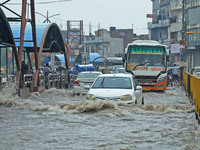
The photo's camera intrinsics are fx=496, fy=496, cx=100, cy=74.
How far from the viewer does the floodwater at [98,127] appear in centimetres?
939

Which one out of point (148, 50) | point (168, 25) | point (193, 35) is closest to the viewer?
point (148, 50)

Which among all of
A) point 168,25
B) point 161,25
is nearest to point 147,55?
point 168,25

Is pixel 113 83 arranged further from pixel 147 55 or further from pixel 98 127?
pixel 147 55

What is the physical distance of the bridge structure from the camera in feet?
82.7

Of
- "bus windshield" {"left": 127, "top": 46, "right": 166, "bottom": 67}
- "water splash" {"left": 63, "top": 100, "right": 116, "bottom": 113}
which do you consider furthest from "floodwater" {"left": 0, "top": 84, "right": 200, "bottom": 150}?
"bus windshield" {"left": 127, "top": 46, "right": 166, "bottom": 67}

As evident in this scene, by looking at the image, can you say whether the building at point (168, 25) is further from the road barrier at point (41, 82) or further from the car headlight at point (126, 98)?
the car headlight at point (126, 98)

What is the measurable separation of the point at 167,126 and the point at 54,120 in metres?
3.13

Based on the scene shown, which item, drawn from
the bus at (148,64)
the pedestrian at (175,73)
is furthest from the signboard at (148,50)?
the pedestrian at (175,73)

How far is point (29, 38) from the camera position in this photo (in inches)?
1438

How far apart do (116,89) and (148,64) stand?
14.0 meters

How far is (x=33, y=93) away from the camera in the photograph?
2709 cm

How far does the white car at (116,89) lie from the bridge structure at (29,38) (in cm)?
806

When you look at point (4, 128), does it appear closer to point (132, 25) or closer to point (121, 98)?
point (121, 98)

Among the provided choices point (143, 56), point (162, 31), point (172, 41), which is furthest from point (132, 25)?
point (143, 56)
